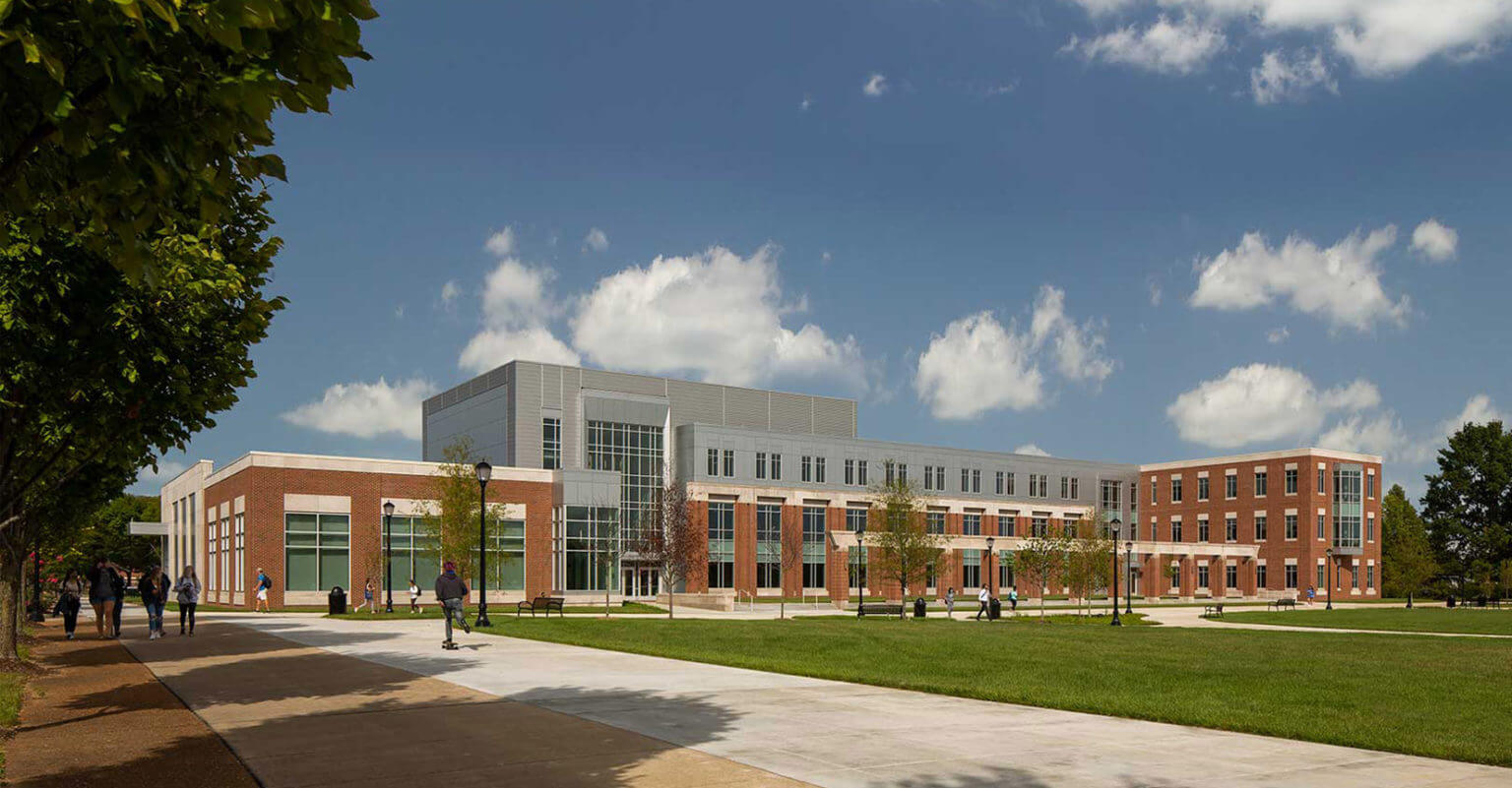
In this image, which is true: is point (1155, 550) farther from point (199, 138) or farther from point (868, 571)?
point (199, 138)

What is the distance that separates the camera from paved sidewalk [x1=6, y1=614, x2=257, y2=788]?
388 inches

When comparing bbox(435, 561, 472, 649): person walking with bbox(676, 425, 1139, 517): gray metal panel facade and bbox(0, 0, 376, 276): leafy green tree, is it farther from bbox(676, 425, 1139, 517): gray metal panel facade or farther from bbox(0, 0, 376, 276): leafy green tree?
bbox(676, 425, 1139, 517): gray metal panel facade

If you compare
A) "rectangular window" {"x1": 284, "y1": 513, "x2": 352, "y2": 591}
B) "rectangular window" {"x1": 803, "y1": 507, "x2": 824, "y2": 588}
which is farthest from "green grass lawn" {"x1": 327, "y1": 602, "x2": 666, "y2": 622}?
"rectangular window" {"x1": 803, "y1": 507, "x2": 824, "y2": 588}

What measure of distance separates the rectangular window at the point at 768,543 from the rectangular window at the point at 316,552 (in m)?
31.0

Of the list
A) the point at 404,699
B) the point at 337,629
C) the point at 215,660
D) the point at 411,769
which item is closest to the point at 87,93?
the point at 411,769

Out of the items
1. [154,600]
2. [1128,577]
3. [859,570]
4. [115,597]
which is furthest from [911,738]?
[1128,577]

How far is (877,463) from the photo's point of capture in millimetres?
96188

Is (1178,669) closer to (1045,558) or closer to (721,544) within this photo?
(1045,558)

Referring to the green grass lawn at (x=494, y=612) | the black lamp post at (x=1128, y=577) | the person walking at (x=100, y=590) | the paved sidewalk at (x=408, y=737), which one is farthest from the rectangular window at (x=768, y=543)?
the paved sidewalk at (x=408, y=737)

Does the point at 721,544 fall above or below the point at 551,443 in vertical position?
below

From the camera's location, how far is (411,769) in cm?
1001

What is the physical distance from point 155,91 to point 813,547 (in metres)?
84.7

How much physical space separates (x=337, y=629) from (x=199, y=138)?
2894cm

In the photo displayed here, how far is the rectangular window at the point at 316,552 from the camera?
209ft
